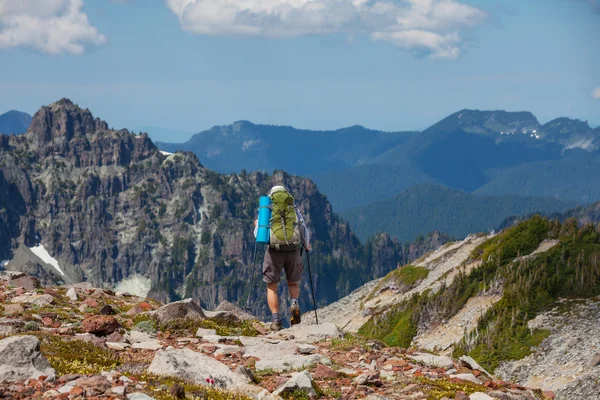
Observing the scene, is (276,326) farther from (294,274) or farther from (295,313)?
(294,274)

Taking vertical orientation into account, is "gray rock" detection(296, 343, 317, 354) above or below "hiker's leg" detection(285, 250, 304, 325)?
below

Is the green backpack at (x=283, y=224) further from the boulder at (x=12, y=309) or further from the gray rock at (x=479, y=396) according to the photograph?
the gray rock at (x=479, y=396)

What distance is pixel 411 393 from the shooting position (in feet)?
53.0

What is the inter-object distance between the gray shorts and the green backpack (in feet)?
1.25

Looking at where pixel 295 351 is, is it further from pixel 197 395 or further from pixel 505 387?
pixel 197 395

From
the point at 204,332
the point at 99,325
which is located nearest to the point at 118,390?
the point at 99,325

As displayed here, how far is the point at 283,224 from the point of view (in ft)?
81.6

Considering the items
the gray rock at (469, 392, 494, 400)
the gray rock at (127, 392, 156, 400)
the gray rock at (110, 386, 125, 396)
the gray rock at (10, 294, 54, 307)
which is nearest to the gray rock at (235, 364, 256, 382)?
the gray rock at (127, 392, 156, 400)

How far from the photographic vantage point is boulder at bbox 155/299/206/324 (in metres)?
24.0

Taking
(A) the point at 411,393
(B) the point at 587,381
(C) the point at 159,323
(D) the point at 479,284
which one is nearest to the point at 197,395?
(A) the point at 411,393

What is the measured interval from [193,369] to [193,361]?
35 centimetres

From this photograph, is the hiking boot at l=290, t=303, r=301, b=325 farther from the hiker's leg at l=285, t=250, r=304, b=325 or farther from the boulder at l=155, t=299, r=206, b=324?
the boulder at l=155, t=299, r=206, b=324

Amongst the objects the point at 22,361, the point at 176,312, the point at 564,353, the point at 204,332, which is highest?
the point at 22,361

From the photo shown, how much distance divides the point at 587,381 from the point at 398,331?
2075 inches
